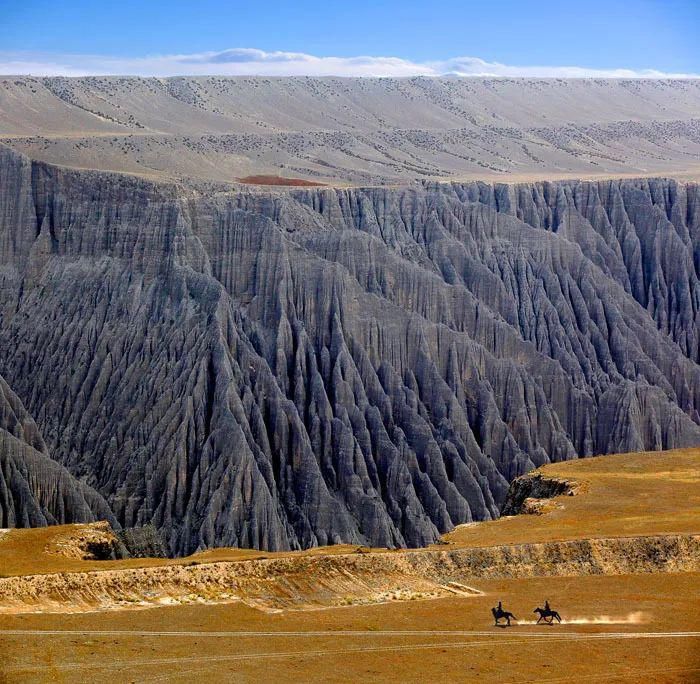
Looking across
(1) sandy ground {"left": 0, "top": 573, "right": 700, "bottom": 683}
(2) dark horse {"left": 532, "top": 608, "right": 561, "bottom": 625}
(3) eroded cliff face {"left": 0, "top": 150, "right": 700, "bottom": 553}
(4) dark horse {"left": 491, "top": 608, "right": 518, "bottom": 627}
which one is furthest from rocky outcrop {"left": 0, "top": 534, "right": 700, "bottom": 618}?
(3) eroded cliff face {"left": 0, "top": 150, "right": 700, "bottom": 553}

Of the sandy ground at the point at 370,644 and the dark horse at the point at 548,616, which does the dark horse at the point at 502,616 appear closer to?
the sandy ground at the point at 370,644

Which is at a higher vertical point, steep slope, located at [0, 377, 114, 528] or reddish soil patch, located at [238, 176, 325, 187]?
reddish soil patch, located at [238, 176, 325, 187]

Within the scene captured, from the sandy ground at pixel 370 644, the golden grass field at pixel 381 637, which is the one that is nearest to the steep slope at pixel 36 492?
the golden grass field at pixel 381 637

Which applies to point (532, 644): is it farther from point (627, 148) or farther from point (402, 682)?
point (627, 148)

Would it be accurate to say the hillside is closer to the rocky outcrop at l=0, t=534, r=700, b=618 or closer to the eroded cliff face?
the eroded cliff face

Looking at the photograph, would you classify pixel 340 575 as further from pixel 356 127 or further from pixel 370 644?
pixel 356 127

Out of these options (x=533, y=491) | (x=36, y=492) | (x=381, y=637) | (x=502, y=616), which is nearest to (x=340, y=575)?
(x=381, y=637)
